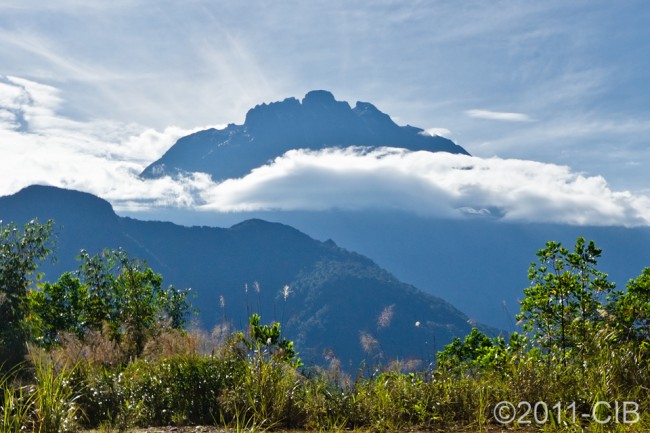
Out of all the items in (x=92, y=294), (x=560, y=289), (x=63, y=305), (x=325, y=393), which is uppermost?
(x=560, y=289)

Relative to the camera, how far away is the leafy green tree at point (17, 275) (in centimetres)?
1880

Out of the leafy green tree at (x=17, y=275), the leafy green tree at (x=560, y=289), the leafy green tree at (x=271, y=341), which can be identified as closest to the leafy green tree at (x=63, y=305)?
the leafy green tree at (x=17, y=275)

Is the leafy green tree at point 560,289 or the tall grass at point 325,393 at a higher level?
the leafy green tree at point 560,289

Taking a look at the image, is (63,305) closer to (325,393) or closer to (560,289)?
(560,289)

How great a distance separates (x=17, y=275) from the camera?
931 inches

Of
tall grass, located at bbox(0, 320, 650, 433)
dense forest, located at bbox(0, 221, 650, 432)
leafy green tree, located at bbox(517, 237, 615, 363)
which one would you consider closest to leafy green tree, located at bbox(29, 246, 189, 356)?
leafy green tree, located at bbox(517, 237, 615, 363)

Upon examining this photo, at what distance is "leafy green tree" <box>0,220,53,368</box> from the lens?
18797mm

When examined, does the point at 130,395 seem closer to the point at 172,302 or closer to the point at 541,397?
the point at 541,397

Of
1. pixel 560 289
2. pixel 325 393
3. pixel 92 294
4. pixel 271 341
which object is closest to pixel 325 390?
pixel 325 393

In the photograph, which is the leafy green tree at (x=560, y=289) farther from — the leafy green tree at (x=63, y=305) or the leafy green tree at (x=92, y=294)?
the leafy green tree at (x=63, y=305)

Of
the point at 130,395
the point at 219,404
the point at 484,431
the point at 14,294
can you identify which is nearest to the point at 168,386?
the point at 130,395

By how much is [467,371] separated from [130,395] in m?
5.09

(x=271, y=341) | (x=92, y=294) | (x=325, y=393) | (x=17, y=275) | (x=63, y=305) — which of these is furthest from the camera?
(x=63, y=305)

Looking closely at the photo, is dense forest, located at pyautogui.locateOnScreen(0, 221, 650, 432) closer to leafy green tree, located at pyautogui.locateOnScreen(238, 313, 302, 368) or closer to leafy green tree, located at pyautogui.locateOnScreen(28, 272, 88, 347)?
leafy green tree, located at pyautogui.locateOnScreen(238, 313, 302, 368)
